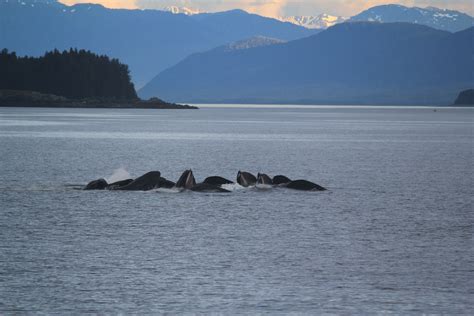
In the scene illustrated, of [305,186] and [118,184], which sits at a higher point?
[118,184]

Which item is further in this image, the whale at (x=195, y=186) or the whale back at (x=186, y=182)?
the whale back at (x=186, y=182)

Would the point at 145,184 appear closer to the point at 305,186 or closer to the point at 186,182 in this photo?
the point at 186,182

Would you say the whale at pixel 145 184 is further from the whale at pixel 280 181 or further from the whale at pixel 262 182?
the whale at pixel 280 181

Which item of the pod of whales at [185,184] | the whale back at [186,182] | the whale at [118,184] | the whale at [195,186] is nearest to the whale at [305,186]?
the pod of whales at [185,184]

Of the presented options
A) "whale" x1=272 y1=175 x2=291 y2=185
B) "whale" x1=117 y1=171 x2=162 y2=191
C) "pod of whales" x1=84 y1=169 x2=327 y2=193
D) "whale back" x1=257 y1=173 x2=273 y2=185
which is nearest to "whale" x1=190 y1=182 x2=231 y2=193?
"pod of whales" x1=84 y1=169 x2=327 y2=193

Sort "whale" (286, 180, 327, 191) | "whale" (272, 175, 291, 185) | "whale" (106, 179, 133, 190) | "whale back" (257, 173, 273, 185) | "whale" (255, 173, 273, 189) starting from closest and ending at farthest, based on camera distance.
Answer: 1. "whale" (106, 179, 133, 190)
2. "whale" (286, 180, 327, 191)
3. "whale" (255, 173, 273, 189)
4. "whale back" (257, 173, 273, 185)
5. "whale" (272, 175, 291, 185)

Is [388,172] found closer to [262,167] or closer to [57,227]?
[262,167]

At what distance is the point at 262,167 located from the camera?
73188mm

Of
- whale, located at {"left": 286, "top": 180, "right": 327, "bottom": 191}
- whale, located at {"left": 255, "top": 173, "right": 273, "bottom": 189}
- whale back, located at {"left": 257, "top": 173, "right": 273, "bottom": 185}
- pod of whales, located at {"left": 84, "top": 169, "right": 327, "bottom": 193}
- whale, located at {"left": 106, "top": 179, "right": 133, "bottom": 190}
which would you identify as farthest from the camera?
whale back, located at {"left": 257, "top": 173, "right": 273, "bottom": 185}

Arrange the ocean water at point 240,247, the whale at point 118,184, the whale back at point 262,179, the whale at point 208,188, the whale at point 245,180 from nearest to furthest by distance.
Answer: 1. the ocean water at point 240,247
2. the whale at point 208,188
3. the whale at point 118,184
4. the whale back at point 262,179
5. the whale at point 245,180

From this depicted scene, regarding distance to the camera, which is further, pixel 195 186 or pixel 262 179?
pixel 262 179

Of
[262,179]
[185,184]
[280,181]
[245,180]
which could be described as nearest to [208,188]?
[185,184]

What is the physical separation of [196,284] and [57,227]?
1174cm

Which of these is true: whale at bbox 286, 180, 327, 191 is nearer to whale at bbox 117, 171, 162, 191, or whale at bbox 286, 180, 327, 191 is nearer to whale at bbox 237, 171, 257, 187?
whale at bbox 237, 171, 257, 187
